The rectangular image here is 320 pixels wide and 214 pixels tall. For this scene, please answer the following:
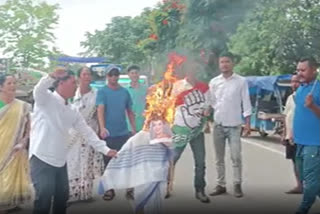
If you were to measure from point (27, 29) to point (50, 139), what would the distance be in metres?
21.7

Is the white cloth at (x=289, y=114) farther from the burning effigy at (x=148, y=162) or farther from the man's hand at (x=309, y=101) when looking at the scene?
the burning effigy at (x=148, y=162)

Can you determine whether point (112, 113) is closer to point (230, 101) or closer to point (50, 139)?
point (230, 101)

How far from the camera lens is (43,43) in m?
25.1

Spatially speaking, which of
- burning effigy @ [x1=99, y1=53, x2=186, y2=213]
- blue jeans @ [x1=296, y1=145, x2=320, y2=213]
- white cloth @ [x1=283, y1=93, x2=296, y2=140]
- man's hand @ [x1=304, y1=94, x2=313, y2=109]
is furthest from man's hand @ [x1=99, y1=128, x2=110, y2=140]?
man's hand @ [x1=304, y1=94, x2=313, y2=109]

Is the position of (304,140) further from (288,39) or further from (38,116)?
(288,39)

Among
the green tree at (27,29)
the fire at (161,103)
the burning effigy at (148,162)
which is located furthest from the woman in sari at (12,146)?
the green tree at (27,29)

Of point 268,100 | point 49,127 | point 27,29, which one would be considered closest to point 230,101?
point 49,127

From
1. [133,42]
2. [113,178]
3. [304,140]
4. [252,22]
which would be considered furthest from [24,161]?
[133,42]

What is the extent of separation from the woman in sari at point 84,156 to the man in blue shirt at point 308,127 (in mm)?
2462

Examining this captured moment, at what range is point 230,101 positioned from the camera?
23.7 feet

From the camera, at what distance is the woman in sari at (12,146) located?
20.7 feet

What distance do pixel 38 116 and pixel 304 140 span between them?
240 centimetres

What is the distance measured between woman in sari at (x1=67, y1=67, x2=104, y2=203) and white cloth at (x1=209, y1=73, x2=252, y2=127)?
1.44 m

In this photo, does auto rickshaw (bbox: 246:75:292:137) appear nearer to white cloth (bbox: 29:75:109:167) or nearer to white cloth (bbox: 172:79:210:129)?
white cloth (bbox: 172:79:210:129)
